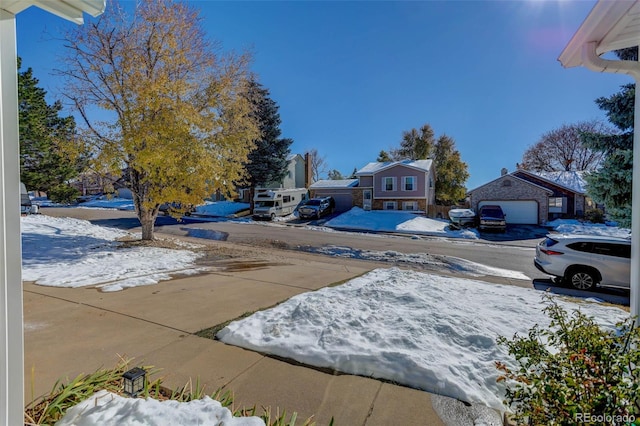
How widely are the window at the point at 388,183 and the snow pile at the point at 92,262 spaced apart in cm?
2086

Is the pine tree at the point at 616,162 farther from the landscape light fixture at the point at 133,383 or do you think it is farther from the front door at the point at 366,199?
the front door at the point at 366,199

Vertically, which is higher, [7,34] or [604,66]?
[604,66]

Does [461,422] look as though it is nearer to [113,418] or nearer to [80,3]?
[113,418]

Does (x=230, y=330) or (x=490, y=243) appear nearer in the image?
(x=230, y=330)

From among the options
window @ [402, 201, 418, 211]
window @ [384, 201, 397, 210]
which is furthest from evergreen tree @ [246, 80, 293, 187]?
window @ [402, 201, 418, 211]

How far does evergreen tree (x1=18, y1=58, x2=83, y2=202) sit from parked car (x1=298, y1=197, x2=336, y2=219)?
49.6ft

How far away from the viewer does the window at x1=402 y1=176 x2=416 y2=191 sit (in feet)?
86.8

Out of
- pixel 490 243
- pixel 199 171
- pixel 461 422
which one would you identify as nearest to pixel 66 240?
pixel 199 171

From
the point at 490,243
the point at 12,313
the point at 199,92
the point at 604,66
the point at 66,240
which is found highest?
the point at 199,92

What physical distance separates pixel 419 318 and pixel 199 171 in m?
8.30

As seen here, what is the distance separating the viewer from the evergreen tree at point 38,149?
1612 cm

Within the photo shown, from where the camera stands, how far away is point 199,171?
986 cm

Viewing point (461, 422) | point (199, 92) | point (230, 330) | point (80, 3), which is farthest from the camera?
point (199, 92)

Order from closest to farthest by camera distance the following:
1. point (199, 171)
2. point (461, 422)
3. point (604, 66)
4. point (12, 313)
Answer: point (12, 313) → point (461, 422) → point (604, 66) → point (199, 171)
